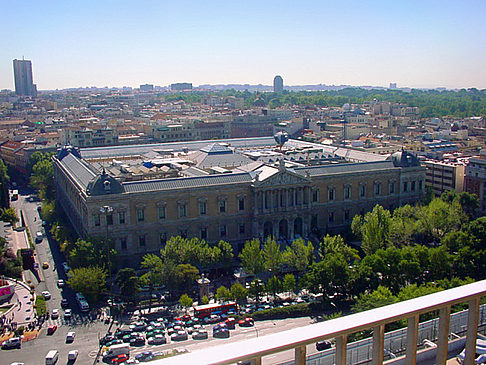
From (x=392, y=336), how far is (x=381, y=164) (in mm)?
67278

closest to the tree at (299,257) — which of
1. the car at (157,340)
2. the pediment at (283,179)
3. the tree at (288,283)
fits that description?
the tree at (288,283)

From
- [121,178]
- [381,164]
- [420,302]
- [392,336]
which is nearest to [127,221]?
[121,178]

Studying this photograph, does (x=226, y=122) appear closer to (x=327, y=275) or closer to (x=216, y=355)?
(x=327, y=275)

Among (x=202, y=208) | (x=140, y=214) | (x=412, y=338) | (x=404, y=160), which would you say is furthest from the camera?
(x=404, y=160)

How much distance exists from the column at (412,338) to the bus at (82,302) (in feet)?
169

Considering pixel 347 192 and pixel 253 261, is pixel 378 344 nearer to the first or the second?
pixel 253 261

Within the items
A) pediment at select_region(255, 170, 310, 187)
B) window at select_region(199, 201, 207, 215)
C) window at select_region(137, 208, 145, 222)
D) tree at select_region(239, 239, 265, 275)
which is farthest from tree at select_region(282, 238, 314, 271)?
window at select_region(137, 208, 145, 222)

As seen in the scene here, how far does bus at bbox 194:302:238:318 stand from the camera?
2093 inches

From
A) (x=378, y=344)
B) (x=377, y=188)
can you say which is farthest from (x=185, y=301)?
(x=378, y=344)

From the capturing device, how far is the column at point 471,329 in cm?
900

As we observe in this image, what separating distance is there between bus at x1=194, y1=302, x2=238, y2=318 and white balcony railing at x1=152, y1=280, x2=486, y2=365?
45.6 m

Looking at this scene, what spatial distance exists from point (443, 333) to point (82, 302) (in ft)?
172

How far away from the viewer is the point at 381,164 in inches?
3324

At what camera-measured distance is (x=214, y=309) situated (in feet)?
177
